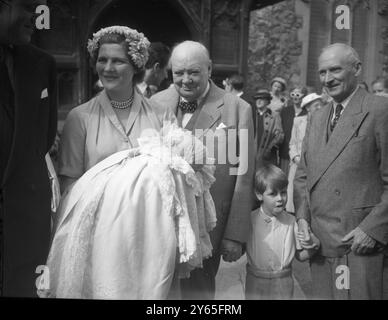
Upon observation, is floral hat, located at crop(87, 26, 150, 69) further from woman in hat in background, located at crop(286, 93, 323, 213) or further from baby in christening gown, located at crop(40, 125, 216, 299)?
woman in hat in background, located at crop(286, 93, 323, 213)

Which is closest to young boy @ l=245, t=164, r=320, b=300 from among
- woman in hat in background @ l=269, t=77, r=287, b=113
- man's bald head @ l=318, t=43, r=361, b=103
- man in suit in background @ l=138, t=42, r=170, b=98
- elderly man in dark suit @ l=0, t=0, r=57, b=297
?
woman in hat in background @ l=269, t=77, r=287, b=113

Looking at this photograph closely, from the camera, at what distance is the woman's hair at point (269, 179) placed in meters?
1.75

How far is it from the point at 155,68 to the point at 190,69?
0.40 feet

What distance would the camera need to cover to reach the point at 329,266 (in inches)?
67.2

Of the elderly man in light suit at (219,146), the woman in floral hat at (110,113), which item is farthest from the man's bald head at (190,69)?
the woman in floral hat at (110,113)

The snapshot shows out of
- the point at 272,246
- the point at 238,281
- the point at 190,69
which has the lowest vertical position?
the point at 238,281

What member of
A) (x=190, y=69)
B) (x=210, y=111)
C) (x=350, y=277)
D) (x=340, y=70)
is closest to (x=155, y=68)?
(x=190, y=69)

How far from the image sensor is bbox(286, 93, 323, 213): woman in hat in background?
1.76 m

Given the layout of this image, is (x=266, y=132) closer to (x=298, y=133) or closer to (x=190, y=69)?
(x=298, y=133)

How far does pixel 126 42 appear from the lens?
4.99ft

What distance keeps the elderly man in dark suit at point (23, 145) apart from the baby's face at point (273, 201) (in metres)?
0.74

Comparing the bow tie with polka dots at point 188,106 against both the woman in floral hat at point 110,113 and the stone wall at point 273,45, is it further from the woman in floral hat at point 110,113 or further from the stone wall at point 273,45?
the stone wall at point 273,45

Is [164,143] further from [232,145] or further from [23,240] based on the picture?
[23,240]

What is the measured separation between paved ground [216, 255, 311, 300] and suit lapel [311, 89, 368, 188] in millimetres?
366
